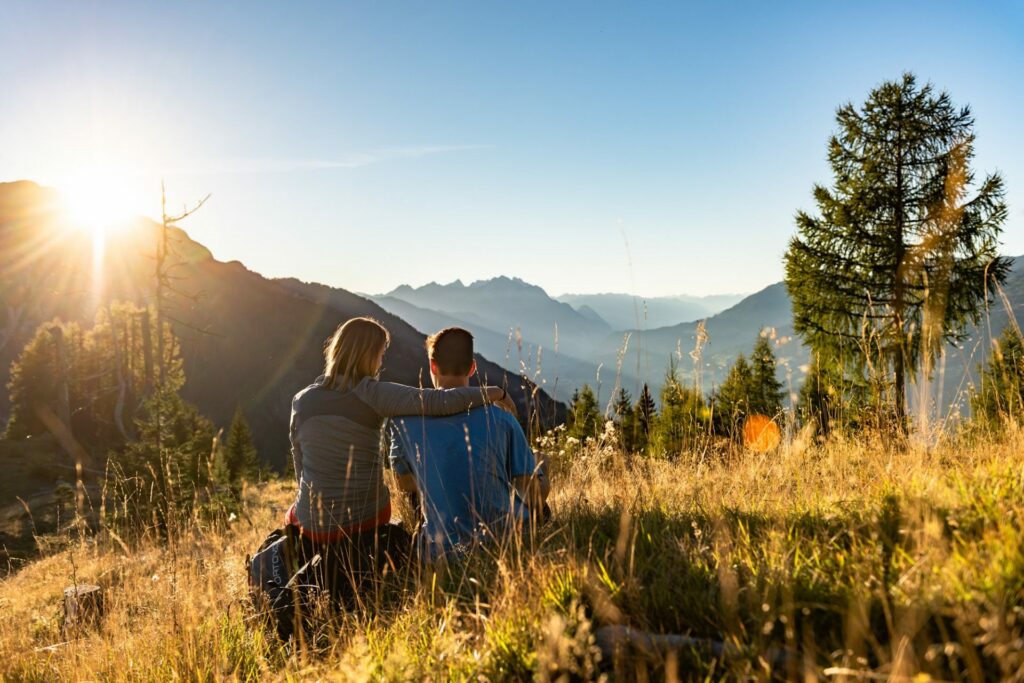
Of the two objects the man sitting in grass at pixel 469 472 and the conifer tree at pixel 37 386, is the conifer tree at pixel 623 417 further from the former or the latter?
the conifer tree at pixel 37 386

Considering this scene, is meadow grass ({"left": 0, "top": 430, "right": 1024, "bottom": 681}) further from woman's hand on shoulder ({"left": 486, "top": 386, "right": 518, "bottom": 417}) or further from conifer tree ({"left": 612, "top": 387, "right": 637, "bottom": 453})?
conifer tree ({"left": 612, "top": 387, "right": 637, "bottom": 453})

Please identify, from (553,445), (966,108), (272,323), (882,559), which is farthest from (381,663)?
(272,323)

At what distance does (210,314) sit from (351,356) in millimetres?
90523

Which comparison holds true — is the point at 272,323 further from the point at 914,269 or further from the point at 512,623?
the point at 512,623

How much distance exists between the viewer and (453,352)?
12.1 feet

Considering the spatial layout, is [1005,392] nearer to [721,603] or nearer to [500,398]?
[500,398]

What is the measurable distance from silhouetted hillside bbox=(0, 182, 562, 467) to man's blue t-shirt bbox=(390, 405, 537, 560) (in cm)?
6346

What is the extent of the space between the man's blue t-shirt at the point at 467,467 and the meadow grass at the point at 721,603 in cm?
35

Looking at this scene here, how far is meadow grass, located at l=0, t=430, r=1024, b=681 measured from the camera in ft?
5.12

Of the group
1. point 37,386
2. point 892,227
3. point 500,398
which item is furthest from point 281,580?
point 37,386

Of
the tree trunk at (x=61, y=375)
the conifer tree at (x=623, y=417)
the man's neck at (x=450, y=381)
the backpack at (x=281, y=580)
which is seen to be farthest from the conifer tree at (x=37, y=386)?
the man's neck at (x=450, y=381)

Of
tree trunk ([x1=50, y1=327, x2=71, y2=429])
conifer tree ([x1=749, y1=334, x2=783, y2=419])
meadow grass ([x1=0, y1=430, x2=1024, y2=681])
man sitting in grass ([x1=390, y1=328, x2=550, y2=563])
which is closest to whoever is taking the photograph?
meadow grass ([x1=0, y1=430, x2=1024, y2=681])

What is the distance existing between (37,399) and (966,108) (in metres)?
46.9

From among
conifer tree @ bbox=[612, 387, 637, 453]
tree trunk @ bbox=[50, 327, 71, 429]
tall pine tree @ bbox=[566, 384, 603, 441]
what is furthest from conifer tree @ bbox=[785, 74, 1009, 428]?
tree trunk @ bbox=[50, 327, 71, 429]
